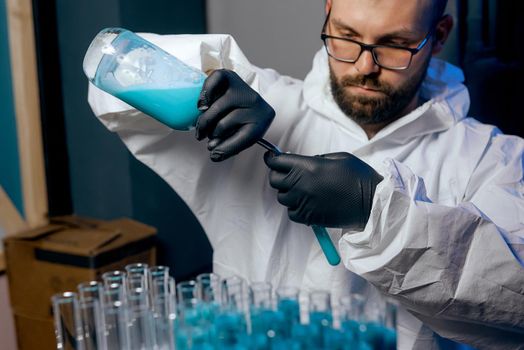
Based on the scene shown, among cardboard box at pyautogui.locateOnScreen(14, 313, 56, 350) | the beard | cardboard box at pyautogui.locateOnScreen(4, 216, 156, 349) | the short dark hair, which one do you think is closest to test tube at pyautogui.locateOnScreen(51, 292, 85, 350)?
the beard

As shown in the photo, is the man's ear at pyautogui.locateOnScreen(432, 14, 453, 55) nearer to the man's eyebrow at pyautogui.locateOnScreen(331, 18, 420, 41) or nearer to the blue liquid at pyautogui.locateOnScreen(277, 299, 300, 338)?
the man's eyebrow at pyautogui.locateOnScreen(331, 18, 420, 41)

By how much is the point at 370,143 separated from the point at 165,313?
77 cm

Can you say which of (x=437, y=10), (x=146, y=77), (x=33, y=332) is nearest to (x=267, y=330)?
(x=146, y=77)

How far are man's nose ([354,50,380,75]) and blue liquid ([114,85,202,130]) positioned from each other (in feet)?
1.59

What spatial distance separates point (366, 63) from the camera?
1433mm

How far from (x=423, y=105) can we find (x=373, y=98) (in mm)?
164

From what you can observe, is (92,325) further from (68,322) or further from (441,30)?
(441,30)

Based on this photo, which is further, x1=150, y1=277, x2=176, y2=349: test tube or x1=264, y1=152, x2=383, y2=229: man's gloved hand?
x1=264, y1=152, x2=383, y2=229: man's gloved hand

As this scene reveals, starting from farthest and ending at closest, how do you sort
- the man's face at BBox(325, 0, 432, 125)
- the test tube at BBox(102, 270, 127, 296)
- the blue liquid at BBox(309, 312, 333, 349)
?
1. the man's face at BBox(325, 0, 432, 125)
2. the test tube at BBox(102, 270, 127, 296)
3. the blue liquid at BBox(309, 312, 333, 349)

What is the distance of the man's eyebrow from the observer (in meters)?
1.42

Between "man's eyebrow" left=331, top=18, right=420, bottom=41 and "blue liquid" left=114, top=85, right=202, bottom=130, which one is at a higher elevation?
"man's eyebrow" left=331, top=18, right=420, bottom=41

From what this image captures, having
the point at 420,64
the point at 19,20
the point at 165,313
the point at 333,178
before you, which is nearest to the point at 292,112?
the point at 420,64

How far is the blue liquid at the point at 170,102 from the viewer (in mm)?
1107

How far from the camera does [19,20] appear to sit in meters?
2.51
